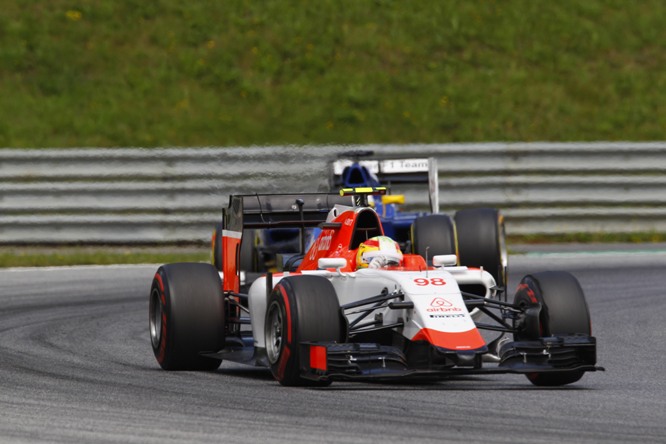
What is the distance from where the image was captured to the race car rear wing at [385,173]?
16438 mm

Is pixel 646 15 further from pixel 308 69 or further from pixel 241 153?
pixel 241 153

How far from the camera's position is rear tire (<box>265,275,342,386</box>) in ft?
28.6

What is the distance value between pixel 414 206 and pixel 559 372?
439 inches

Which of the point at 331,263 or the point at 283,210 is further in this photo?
the point at 283,210

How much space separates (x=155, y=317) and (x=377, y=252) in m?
1.94

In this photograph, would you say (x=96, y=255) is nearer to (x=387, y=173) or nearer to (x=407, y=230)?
(x=387, y=173)

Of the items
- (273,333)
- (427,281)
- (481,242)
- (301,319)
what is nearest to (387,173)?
(481,242)

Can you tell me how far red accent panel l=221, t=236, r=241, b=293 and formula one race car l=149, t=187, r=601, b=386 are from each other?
0.09ft

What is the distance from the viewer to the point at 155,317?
1068cm

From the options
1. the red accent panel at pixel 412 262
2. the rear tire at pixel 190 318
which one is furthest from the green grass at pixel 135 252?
the red accent panel at pixel 412 262

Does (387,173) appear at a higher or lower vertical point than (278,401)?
higher

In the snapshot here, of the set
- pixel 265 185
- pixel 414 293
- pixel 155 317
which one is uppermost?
pixel 265 185

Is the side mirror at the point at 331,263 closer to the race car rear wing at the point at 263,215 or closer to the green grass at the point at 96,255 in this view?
the race car rear wing at the point at 263,215

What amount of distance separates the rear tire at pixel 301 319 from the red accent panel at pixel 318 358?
72 mm
